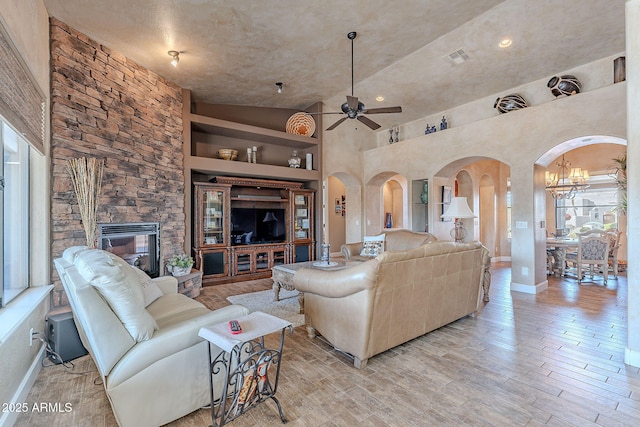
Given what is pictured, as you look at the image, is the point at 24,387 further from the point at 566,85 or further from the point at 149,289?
the point at 566,85

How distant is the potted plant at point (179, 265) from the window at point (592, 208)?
8.87 meters

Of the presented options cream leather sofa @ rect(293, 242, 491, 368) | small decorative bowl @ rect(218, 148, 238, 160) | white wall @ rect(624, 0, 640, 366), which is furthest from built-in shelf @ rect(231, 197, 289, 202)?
white wall @ rect(624, 0, 640, 366)

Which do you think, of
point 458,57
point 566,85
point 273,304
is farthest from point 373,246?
point 566,85

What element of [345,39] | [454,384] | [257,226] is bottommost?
[454,384]

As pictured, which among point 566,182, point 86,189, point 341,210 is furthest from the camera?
point 341,210

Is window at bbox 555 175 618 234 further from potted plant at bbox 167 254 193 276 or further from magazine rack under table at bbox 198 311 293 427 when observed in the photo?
potted plant at bbox 167 254 193 276

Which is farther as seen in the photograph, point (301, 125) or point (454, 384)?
point (301, 125)

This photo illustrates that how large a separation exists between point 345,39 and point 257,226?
12.8ft

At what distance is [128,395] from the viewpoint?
1.61 m

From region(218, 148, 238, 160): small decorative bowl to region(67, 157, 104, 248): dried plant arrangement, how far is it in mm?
2451

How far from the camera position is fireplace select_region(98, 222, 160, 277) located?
12.8 ft

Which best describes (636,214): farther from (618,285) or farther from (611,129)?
(618,285)

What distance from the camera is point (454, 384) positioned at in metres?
2.24

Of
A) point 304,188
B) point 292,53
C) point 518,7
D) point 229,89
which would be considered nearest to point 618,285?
point 518,7
